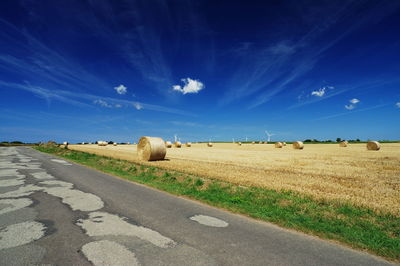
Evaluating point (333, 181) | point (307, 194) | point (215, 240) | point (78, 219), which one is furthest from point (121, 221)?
point (333, 181)

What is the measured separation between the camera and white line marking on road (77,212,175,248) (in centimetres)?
500

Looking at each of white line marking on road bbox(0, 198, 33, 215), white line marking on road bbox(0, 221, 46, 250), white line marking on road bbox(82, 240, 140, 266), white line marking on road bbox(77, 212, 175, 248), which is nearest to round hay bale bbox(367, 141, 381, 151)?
white line marking on road bbox(77, 212, 175, 248)

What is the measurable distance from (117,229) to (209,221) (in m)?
2.43

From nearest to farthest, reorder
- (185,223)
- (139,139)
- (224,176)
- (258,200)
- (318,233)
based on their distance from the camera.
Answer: (318,233)
(185,223)
(258,200)
(224,176)
(139,139)

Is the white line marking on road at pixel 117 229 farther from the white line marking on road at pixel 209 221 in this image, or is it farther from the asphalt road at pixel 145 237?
the white line marking on road at pixel 209 221

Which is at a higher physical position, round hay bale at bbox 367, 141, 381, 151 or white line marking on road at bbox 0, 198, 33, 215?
round hay bale at bbox 367, 141, 381, 151

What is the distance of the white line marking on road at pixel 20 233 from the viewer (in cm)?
476

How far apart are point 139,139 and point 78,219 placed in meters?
19.6

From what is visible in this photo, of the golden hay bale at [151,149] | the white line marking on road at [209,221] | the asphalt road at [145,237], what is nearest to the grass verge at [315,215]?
the asphalt road at [145,237]

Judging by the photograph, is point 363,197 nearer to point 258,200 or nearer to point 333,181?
point 333,181

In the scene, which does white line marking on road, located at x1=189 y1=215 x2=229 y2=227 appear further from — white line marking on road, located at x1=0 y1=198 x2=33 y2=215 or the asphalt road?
white line marking on road, located at x1=0 y1=198 x2=33 y2=215

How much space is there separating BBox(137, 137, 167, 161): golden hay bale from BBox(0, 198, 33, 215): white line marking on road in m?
15.2

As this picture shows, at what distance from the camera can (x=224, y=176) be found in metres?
13.8

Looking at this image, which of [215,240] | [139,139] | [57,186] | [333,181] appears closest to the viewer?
[215,240]
